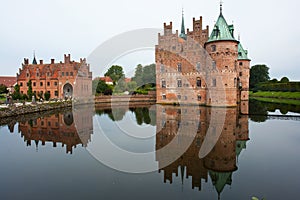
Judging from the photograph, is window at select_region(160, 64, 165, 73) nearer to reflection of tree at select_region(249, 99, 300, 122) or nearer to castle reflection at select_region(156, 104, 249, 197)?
reflection of tree at select_region(249, 99, 300, 122)

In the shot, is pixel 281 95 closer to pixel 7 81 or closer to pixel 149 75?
pixel 149 75

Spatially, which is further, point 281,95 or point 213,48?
point 281,95

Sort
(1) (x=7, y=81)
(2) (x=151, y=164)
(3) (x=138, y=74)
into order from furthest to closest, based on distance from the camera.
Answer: (3) (x=138, y=74) → (1) (x=7, y=81) → (2) (x=151, y=164)

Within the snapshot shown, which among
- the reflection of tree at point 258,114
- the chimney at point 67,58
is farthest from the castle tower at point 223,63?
the chimney at point 67,58

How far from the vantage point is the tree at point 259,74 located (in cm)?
6606

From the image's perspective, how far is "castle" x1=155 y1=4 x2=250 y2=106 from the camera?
2727 cm

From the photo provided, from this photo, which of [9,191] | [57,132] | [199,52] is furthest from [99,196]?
[199,52]

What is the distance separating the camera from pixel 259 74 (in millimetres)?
66062

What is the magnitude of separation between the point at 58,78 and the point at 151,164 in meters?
36.1

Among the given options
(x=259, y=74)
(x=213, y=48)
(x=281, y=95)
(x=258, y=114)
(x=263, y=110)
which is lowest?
(x=258, y=114)

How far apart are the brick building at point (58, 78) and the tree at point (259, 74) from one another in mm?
50225

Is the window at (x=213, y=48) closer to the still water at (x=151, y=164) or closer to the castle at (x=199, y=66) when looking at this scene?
the castle at (x=199, y=66)

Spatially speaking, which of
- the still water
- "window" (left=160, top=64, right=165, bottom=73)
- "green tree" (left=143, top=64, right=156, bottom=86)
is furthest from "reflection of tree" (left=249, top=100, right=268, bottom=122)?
"green tree" (left=143, top=64, right=156, bottom=86)

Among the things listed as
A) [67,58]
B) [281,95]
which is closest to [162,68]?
[67,58]
